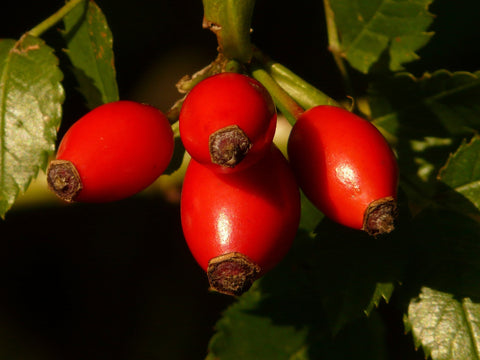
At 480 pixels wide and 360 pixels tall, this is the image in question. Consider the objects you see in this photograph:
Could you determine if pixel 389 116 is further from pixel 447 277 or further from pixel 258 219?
pixel 258 219

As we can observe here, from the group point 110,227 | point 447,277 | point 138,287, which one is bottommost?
point 138,287

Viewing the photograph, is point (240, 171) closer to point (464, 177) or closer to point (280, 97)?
point (280, 97)

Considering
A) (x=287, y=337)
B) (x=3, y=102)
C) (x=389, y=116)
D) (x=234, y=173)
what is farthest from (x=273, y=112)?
(x=287, y=337)

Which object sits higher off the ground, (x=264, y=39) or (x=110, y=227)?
(x=264, y=39)

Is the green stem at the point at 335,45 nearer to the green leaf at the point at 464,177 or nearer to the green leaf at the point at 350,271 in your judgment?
the green leaf at the point at 464,177

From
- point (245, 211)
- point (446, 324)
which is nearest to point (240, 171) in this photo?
point (245, 211)

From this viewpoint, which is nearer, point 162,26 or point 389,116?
point 389,116
